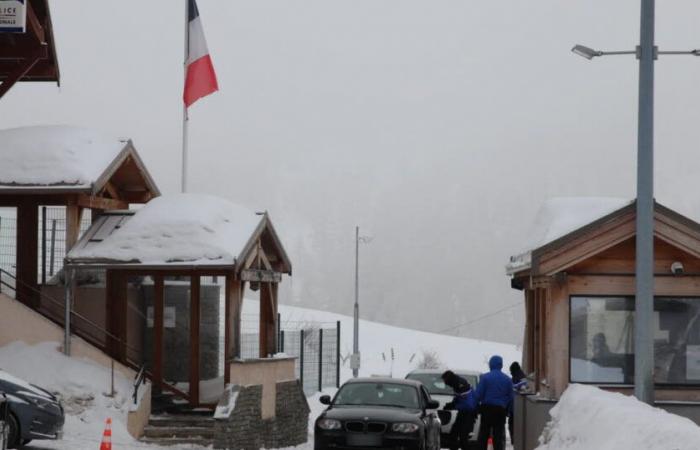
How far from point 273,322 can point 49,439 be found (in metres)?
11.3

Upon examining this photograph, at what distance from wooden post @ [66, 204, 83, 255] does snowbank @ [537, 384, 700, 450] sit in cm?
1198

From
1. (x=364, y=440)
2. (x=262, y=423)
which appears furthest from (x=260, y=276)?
(x=364, y=440)

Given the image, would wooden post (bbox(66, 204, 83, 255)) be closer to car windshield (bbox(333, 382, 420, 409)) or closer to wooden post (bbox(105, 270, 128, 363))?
wooden post (bbox(105, 270, 128, 363))

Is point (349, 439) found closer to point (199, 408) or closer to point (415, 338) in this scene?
point (199, 408)

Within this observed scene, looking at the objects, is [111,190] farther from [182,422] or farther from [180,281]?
[182,422]

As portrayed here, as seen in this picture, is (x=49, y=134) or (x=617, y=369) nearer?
(x=617, y=369)

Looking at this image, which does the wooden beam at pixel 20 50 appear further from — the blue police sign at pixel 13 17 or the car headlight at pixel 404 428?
the car headlight at pixel 404 428

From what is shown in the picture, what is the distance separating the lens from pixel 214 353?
102ft

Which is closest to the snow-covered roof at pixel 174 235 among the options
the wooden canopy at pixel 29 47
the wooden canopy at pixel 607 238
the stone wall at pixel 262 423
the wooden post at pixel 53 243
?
the wooden post at pixel 53 243

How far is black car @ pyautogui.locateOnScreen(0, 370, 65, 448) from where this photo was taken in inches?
747

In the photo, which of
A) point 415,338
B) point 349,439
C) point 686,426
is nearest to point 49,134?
point 349,439

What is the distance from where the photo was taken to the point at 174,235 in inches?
1053

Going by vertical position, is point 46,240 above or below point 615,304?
above

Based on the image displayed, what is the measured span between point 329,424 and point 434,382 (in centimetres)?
869
